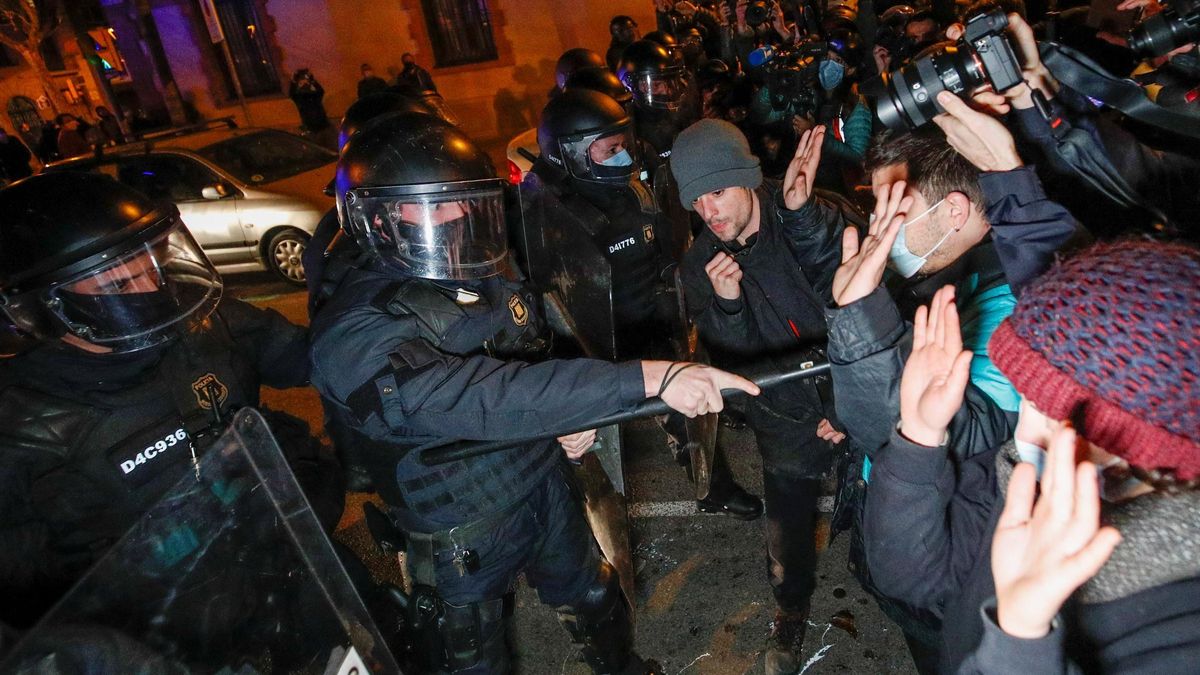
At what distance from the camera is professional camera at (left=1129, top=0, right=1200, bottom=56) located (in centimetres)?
182

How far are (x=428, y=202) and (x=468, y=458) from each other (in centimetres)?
81

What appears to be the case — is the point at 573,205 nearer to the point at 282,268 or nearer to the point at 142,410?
the point at 142,410

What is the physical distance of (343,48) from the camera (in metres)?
15.4

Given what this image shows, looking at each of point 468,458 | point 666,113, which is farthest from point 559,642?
point 666,113

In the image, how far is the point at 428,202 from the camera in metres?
2.11

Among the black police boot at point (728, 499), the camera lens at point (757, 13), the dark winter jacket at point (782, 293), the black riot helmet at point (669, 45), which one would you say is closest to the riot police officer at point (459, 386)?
the dark winter jacket at point (782, 293)

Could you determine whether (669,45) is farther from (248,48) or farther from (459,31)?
(248,48)

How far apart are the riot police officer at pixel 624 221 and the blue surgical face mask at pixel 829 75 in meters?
1.99

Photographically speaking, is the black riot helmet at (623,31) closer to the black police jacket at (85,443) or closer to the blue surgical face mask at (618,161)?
the blue surgical face mask at (618,161)

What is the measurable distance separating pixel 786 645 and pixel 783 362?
3.85 ft

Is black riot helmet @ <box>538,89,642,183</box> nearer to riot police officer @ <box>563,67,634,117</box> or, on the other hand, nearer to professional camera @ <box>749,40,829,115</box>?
riot police officer @ <box>563,67,634,117</box>

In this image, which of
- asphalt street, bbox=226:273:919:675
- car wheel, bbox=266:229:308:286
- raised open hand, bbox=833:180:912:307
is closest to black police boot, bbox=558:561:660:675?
asphalt street, bbox=226:273:919:675

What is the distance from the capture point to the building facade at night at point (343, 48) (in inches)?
586

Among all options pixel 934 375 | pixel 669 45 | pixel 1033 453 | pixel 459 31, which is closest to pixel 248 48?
pixel 459 31
